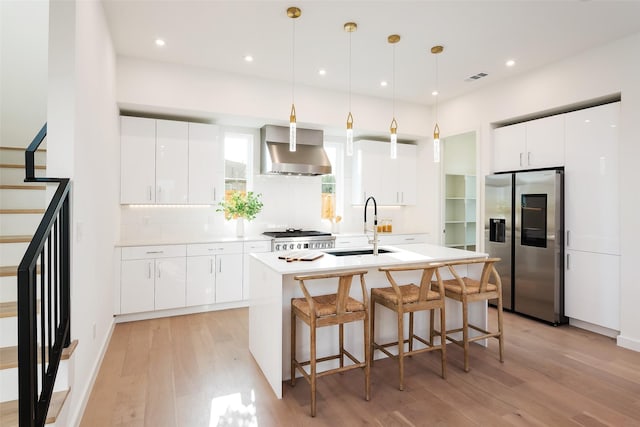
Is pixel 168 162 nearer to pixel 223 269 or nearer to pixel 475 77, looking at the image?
pixel 223 269

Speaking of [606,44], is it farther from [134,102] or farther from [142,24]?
[134,102]

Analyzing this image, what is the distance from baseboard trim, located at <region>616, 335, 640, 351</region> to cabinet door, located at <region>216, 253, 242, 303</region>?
166 inches

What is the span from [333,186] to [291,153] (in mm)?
1244

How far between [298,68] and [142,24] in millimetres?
1753

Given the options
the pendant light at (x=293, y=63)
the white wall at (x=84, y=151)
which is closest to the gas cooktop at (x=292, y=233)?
the pendant light at (x=293, y=63)

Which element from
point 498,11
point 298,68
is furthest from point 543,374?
point 298,68

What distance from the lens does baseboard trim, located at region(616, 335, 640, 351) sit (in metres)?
3.42

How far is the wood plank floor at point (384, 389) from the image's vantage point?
90.4 inches

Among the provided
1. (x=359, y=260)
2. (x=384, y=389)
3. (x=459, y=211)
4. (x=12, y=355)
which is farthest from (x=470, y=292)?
(x=459, y=211)

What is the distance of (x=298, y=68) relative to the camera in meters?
4.41

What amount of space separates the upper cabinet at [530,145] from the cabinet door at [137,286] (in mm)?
4720

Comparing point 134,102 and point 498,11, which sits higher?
point 498,11

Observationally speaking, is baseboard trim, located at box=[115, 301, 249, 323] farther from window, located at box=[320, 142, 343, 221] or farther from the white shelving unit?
the white shelving unit

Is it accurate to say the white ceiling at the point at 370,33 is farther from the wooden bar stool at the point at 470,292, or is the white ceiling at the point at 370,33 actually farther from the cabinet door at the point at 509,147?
the wooden bar stool at the point at 470,292
